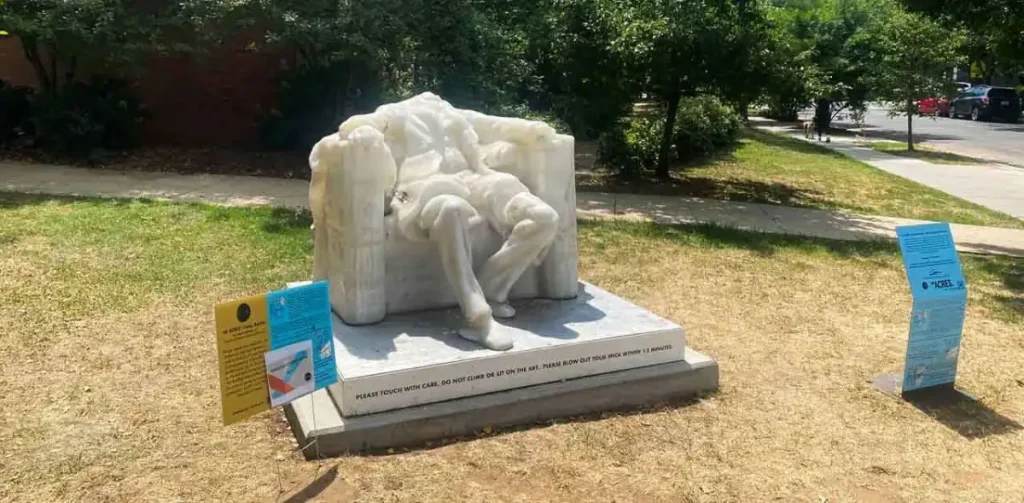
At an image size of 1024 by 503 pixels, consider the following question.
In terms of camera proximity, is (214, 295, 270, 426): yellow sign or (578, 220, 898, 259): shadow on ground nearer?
(214, 295, 270, 426): yellow sign

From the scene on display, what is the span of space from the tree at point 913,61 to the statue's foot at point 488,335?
18.4 m

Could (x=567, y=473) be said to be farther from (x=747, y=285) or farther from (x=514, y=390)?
(x=747, y=285)

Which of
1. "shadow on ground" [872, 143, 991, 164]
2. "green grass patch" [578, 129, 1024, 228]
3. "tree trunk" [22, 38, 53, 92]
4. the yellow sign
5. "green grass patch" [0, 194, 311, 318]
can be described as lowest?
"shadow on ground" [872, 143, 991, 164]

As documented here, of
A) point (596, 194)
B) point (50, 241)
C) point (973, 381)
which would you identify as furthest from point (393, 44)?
point (973, 381)

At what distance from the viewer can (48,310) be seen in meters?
5.81

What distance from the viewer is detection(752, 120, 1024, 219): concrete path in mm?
13227

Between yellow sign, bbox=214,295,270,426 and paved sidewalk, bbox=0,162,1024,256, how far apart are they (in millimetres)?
6519

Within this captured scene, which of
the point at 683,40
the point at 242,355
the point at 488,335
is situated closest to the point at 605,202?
the point at 683,40

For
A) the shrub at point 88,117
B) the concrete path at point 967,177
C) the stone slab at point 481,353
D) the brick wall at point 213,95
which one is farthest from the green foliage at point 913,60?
the stone slab at point 481,353

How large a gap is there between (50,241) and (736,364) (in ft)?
19.5

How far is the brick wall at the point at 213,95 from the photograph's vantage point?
46.4 feet

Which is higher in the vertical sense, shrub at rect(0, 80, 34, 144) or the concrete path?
shrub at rect(0, 80, 34, 144)

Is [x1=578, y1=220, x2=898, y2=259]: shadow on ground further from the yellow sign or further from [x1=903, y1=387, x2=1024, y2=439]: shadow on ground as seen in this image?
the yellow sign

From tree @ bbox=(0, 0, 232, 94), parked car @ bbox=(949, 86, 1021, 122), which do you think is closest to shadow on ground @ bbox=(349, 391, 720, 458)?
tree @ bbox=(0, 0, 232, 94)
